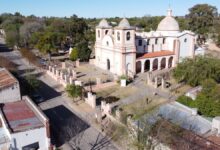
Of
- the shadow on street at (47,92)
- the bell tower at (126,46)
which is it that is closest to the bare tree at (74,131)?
the shadow on street at (47,92)

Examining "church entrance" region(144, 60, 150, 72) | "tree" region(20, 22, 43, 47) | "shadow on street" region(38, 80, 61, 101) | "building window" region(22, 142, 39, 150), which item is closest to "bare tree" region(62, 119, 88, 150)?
"building window" region(22, 142, 39, 150)

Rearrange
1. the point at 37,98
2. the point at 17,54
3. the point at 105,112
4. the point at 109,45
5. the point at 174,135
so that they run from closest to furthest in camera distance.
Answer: the point at 174,135 → the point at 105,112 → the point at 37,98 → the point at 109,45 → the point at 17,54

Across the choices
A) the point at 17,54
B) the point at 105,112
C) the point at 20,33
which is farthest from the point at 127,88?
the point at 20,33

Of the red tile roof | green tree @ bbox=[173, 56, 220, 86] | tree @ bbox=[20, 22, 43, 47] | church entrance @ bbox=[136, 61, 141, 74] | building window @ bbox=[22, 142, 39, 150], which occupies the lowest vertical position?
Result: building window @ bbox=[22, 142, 39, 150]

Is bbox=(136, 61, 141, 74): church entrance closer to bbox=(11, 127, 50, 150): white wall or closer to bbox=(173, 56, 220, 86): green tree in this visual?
bbox=(173, 56, 220, 86): green tree

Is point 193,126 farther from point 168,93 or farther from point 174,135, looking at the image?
point 168,93

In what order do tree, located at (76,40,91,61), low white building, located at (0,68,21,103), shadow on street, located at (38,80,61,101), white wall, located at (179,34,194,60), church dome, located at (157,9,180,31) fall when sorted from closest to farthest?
low white building, located at (0,68,21,103), shadow on street, located at (38,80,61,101), white wall, located at (179,34,194,60), church dome, located at (157,9,180,31), tree, located at (76,40,91,61)

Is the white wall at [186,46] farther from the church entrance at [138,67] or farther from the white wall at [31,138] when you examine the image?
the white wall at [31,138]
